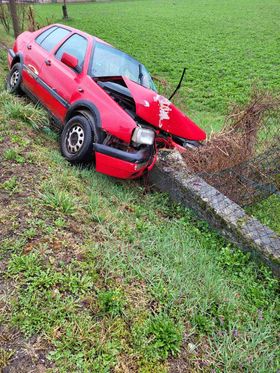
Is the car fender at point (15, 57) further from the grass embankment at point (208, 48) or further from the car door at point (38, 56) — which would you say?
the grass embankment at point (208, 48)

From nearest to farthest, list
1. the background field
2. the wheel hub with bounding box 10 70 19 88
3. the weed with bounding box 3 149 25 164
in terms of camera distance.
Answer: the weed with bounding box 3 149 25 164 → the wheel hub with bounding box 10 70 19 88 → the background field

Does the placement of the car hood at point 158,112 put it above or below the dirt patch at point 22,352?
above

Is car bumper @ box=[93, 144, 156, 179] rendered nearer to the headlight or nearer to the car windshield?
the headlight

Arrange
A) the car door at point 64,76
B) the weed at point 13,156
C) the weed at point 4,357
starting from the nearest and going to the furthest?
the weed at point 4,357 → the weed at point 13,156 → the car door at point 64,76

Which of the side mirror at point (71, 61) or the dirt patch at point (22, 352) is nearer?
the dirt patch at point (22, 352)

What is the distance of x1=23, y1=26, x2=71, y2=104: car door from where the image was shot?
243 inches

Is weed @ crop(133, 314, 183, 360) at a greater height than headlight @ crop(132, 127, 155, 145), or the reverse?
headlight @ crop(132, 127, 155, 145)

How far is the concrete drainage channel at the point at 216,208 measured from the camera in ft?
13.3

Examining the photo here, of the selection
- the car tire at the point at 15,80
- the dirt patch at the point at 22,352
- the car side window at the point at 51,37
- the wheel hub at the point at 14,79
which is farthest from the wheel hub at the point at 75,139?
the dirt patch at the point at 22,352

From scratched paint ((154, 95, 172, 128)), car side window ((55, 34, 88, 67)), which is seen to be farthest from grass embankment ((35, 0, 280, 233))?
car side window ((55, 34, 88, 67))

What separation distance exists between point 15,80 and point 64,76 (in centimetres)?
168

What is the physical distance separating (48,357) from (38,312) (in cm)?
36

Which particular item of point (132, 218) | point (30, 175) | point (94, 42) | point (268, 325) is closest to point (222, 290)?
point (268, 325)

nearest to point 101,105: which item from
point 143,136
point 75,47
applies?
point 143,136
